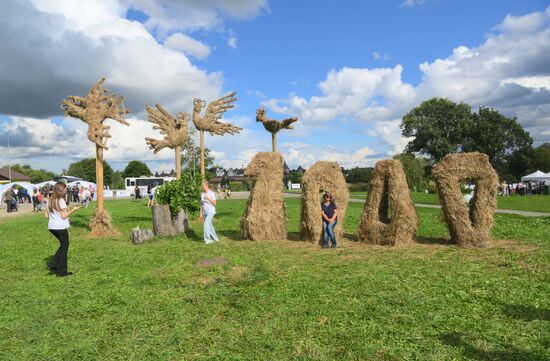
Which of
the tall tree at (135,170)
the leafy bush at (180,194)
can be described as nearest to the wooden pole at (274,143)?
the leafy bush at (180,194)

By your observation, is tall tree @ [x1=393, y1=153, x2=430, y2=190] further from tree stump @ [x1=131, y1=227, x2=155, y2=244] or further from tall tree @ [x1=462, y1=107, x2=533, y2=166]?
tree stump @ [x1=131, y1=227, x2=155, y2=244]

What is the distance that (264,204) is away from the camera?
466 inches

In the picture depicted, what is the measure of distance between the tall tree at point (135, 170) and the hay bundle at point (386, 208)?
97.8 meters

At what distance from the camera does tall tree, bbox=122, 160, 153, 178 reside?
A: 336 feet

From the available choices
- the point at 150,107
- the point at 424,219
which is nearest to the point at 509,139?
the point at 424,219

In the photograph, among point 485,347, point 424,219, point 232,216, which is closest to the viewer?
point 485,347

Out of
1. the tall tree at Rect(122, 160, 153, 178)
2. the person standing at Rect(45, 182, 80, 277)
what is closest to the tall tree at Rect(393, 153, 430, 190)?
the person standing at Rect(45, 182, 80, 277)

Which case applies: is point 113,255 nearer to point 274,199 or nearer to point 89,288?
point 89,288

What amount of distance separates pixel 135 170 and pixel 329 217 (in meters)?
99.0

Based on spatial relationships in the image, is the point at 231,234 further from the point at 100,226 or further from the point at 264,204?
the point at 100,226

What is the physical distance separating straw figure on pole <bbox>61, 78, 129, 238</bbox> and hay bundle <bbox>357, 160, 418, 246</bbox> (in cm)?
893

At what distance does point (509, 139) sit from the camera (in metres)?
55.7

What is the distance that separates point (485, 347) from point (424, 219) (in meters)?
12.6

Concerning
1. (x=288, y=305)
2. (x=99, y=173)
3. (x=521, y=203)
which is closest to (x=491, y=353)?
(x=288, y=305)
